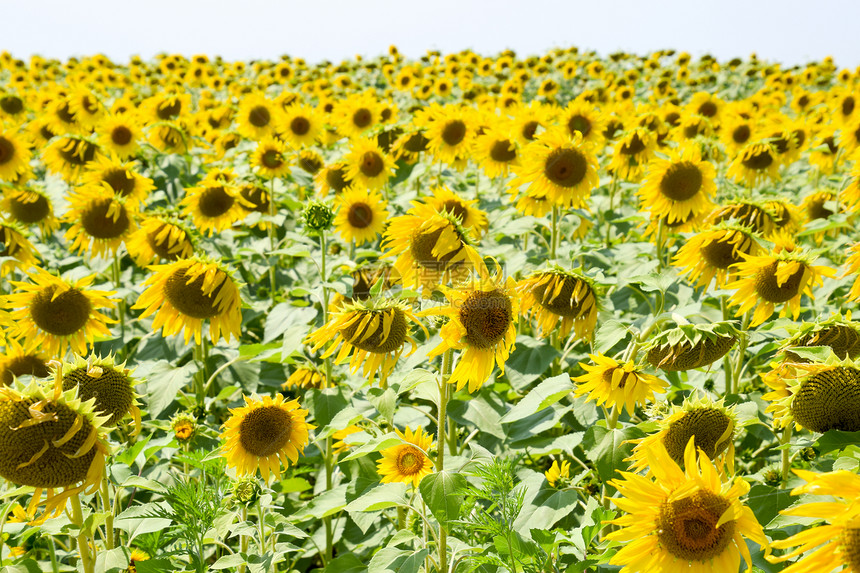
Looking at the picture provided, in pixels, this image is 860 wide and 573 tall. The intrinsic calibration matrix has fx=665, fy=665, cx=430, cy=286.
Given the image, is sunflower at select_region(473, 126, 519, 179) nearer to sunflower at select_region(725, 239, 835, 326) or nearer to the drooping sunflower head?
sunflower at select_region(725, 239, 835, 326)

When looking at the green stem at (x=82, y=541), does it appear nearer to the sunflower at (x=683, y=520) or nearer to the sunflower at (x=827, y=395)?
the sunflower at (x=683, y=520)

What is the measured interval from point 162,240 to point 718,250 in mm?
A: 2663

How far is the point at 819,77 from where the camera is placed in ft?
42.4

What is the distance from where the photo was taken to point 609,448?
6.88 ft

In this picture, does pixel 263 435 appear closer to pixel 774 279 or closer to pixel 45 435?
pixel 45 435

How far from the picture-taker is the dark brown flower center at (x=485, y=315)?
77.5 inches

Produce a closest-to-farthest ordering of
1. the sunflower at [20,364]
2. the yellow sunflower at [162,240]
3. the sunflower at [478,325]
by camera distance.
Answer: the sunflower at [478,325], the sunflower at [20,364], the yellow sunflower at [162,240]

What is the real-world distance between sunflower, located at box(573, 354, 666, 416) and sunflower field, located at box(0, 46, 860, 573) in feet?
0.05

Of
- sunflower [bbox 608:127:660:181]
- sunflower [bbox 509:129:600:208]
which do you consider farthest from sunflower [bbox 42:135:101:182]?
sunflower [bbox 608:127:660:181]

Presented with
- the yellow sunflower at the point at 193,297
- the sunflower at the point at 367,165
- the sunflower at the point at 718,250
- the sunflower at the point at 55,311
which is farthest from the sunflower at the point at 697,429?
the sunflower at the point at 367,165

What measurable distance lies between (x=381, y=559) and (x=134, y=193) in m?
3.25

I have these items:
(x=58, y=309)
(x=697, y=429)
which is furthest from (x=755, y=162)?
(x=58, y=309)

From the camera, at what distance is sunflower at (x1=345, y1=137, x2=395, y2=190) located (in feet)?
15.7

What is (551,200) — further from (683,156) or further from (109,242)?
(109,242)
